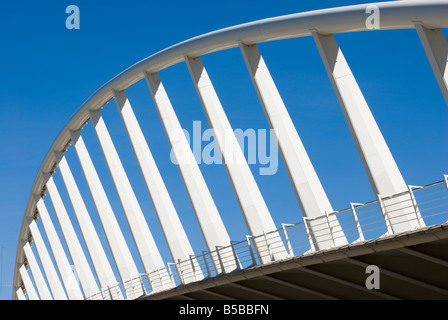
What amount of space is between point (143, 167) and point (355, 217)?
14979 millimetres

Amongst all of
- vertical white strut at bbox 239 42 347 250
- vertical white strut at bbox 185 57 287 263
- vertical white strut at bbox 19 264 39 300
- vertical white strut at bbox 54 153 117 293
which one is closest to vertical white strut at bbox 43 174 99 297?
vertical white strut at bbox 54 153 117 293

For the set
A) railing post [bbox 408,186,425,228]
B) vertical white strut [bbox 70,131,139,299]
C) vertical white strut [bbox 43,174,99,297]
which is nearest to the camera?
railing post [bbox 408,186,425,228]

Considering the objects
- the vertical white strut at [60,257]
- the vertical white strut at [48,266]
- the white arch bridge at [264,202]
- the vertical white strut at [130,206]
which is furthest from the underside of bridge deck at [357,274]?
the vertical white strut at [48,266]

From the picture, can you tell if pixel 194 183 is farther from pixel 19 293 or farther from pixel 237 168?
pixel 19 293

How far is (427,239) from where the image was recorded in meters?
14.5

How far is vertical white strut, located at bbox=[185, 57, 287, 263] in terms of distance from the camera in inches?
923

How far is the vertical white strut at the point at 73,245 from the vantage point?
40750 millimetres

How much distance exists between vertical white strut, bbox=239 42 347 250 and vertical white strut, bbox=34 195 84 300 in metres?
24.8

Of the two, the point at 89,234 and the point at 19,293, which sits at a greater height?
the point at 19,293

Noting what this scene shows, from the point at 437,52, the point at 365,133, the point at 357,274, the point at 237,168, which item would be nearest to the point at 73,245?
the point at 237,168

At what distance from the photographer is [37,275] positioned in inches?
2231

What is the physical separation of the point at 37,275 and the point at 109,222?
23808 millimetres

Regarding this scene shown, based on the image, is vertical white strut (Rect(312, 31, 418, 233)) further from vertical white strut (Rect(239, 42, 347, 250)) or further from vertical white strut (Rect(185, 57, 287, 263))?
vertical white strut (Rect(185, 57, 287, 263))
